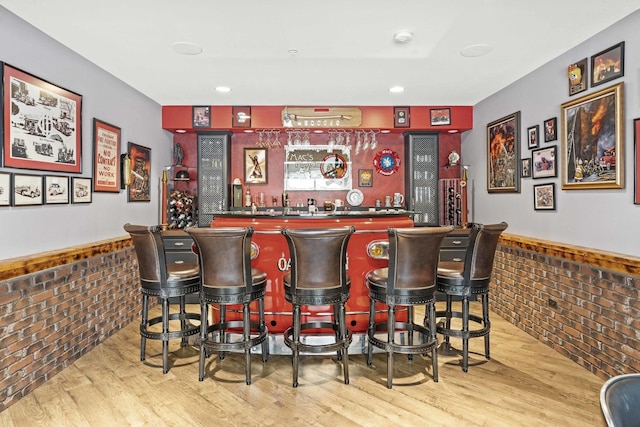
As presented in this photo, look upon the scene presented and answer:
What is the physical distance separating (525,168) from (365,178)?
254 centimetres

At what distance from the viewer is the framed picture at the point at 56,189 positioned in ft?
10.7

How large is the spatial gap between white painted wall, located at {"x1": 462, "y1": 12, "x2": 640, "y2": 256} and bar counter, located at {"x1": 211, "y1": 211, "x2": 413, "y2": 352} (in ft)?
5.35

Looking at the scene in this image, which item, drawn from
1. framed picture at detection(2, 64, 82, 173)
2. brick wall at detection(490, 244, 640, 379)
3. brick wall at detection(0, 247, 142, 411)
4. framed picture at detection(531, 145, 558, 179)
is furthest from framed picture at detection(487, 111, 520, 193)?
framed picture at detection(2, 64, 82, 173)

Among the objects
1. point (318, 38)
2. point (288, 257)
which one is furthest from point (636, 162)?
point (288, 257)

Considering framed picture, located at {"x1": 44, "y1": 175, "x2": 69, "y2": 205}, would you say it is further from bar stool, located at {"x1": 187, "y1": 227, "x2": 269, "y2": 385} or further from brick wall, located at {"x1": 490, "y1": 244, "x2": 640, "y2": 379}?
brick wall, located at {"x1": 490, "y1": 244, "x2": 640, "y2": 379}

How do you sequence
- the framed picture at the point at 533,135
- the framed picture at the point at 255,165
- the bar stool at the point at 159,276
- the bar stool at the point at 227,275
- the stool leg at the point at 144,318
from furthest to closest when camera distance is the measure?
the framed picture at the point at 255,165 → the framed picture at the point at 533,135 → the stool leg at the point at 144,318 → the bar stool at the point at 159,276 → the bar stool at the point at 227,275

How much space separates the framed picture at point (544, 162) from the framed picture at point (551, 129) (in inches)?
3.6

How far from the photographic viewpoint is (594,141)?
334 centimetres

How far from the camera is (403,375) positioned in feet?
10.3

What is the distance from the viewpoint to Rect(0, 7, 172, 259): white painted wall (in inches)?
116

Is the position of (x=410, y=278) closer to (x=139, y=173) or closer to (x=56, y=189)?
(x=56, y=189)

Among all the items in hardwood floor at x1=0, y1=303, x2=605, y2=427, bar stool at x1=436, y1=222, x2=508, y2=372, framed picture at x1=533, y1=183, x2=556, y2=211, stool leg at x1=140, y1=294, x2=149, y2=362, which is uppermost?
framed picture at x1=533, y1=183, x2=556, y2=211

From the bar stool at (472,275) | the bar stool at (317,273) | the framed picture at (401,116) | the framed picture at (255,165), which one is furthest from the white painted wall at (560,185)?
the framed picture at (255,165)

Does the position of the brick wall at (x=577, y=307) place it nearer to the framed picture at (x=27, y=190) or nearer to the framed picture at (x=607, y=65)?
the framed picture at (x=607, y=65)
